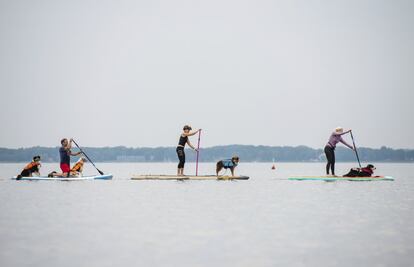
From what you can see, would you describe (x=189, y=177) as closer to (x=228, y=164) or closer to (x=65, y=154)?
(x=228, y=164)

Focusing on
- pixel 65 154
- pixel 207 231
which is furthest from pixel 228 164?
pixel 207 231

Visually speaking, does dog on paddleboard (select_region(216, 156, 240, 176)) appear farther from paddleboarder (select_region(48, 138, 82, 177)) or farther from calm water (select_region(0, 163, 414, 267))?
calm water (select_region(0, 163, 414, 267))

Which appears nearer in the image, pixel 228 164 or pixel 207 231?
pixel 207 231

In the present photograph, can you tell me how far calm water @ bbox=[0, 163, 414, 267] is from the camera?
8984 mm

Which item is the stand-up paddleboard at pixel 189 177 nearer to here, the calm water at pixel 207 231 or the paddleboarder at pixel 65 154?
the paddleboarder at pixel 65 154

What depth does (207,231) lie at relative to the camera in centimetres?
1168

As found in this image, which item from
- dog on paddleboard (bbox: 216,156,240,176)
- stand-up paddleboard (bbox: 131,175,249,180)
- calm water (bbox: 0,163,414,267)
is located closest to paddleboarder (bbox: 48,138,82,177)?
stand-up paddleboard (bbox: 131,175,249,180)

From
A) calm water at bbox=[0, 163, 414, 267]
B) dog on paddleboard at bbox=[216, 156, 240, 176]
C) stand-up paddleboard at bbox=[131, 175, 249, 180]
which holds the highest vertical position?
dog on paddleboard at bbox=[216, 156, 240, 176]

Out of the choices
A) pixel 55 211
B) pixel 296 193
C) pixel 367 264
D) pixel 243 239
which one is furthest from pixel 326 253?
pixel 296 193

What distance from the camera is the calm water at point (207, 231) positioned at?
8.98 m

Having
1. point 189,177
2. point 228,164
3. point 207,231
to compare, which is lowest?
point 207,231

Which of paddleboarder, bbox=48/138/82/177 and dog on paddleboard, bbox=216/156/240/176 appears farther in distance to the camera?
dog on paddleboard, bbox=216/156/240/176

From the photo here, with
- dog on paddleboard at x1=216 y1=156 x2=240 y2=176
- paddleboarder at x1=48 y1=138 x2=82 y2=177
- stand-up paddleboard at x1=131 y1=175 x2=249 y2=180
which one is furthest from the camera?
stand-up paddleboard at x1=131 y1=175 x2=249 y2=180

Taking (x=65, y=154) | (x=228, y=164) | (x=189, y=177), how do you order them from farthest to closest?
(x=189, y=177) < (x=228, y=164) < (x=65, y=154)
